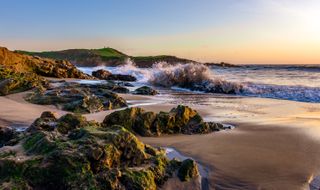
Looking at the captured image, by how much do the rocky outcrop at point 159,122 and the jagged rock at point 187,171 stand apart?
1.96 meters

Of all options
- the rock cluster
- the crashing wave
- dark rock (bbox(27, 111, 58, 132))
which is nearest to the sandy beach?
dark rock (bbox(27, 111, 58, 132))

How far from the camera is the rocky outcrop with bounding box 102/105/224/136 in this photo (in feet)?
18.8

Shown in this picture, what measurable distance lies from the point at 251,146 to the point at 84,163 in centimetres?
280

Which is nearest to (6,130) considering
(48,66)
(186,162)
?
(186,162)

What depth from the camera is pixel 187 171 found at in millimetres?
3730

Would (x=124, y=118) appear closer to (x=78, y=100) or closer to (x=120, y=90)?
(x=78, y=100)

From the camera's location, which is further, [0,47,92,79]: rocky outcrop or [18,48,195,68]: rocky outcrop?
[18,48,195,68]: rocky outcrop

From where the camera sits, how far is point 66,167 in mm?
3119

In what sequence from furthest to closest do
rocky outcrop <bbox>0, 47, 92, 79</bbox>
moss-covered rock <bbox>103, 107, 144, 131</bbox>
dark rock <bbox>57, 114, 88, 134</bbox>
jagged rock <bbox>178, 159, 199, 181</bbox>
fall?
rocky outcrop <bbox>0, 47, 92, 79</bbox>
moss-covered rock <bbox>103, 107, 144, 131</bbox>
dark rock <bbox>57, 114, 88, 134</bbox>
jagged rock <bbox>178, 159, 199, 181</bbox>

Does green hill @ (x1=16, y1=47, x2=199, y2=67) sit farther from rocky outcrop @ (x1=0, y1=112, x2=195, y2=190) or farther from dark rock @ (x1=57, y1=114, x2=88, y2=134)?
rocky outcrop @ (x1=0, y1=112, x2=195, y2=190)

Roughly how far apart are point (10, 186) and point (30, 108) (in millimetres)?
4877

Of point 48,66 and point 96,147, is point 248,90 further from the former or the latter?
point 96,147

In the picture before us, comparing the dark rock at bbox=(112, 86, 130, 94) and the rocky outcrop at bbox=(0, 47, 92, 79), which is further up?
the rocky outcrop at bbox=(0, 47, 92, 79)

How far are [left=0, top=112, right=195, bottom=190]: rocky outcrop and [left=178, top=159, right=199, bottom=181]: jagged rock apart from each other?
74 mm
